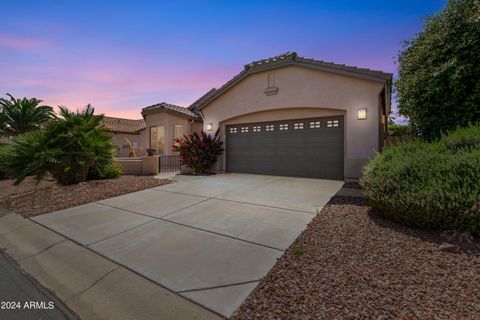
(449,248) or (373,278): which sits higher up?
(449,248)

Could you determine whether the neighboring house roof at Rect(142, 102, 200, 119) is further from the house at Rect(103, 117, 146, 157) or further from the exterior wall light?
the exterior wall light

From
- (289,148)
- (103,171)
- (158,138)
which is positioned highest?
(158,138)

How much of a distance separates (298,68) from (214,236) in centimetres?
809

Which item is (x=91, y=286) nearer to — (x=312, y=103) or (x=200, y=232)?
(x=200, y=232)

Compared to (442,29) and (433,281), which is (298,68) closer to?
(442,29)

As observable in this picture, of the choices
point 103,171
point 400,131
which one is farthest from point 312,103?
point 103,171

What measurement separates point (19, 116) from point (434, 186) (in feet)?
67.3

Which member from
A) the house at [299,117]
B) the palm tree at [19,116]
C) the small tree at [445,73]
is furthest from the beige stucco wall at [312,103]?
the palm tree at [19,116]

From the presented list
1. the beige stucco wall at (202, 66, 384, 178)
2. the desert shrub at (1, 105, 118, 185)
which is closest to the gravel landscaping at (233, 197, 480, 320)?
the beige stucco wall at (202, 66, 384, 178)

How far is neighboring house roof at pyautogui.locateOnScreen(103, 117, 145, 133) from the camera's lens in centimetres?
1988

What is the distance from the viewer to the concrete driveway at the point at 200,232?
8.31 ft

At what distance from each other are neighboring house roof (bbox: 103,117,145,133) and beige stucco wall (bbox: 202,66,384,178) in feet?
38.4

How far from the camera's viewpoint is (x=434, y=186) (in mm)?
3484

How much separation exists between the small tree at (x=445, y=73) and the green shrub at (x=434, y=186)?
209 centimetres
